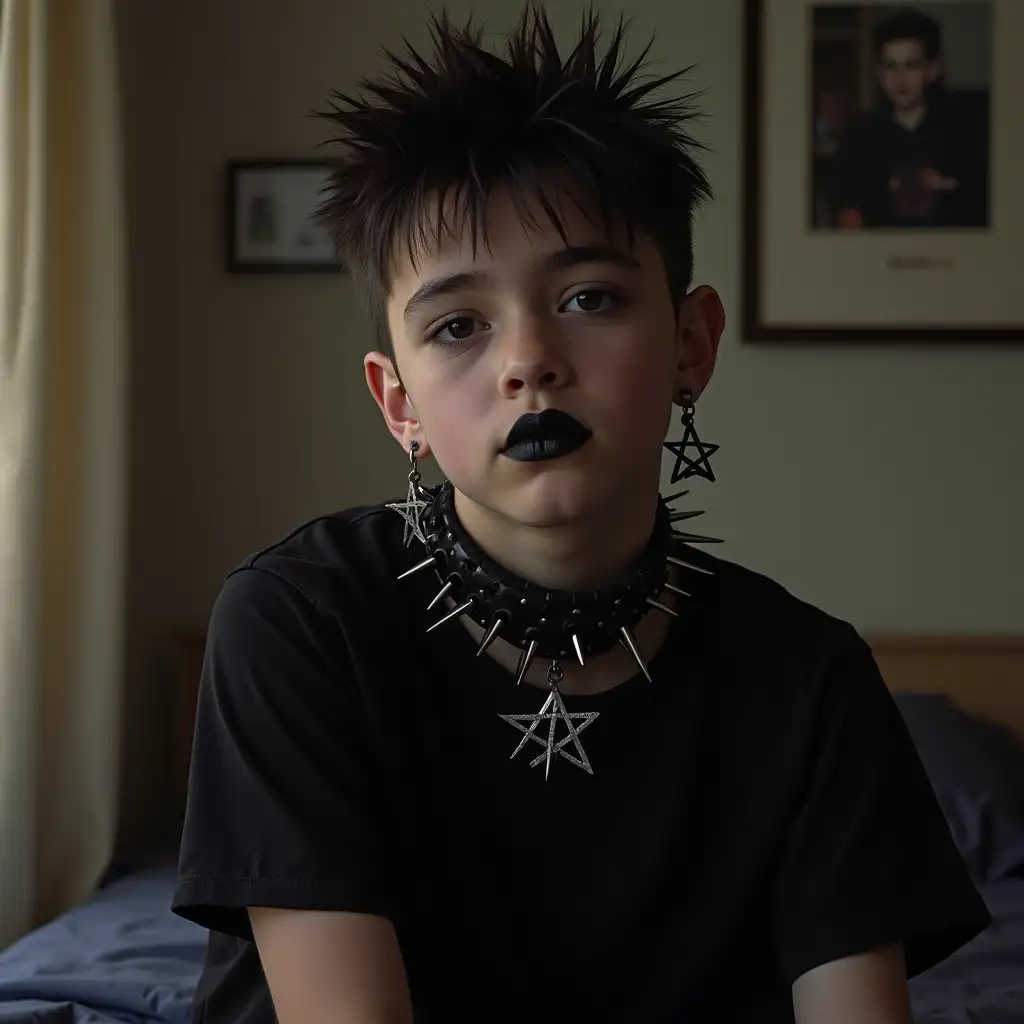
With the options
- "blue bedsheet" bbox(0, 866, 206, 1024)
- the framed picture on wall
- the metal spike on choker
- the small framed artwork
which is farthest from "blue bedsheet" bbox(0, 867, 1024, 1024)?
the small framed artwork

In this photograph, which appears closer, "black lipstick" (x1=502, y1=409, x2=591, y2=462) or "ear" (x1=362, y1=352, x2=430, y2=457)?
"black lipstick" (x1=502, y1=409, x2=591, y2=462)

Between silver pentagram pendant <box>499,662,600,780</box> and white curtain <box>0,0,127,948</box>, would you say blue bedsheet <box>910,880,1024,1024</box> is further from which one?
white curtain <box>0,0,127,948</box>

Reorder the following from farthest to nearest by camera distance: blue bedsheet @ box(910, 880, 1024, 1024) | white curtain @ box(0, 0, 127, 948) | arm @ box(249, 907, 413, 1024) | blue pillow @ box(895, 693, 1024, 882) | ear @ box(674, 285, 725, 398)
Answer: white curtain @ box(0, 0, 127, 948)
blue pillow @ box(895, 693, 1024, 882)
blue bedsheet @ box(910, 880, 1024, 1024)
ear @ box(674, 285, 725, 398)
arm @ box(249, 907, 413, 1024)

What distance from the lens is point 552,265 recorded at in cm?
90

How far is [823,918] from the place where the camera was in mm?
953

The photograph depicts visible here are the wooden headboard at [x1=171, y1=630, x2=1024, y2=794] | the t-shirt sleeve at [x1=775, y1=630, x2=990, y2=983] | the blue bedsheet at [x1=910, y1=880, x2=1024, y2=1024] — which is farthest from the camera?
the wooden headboard at [x1=171, y1=630, x2=1024, y2=794]

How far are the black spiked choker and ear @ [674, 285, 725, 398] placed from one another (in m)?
0.15

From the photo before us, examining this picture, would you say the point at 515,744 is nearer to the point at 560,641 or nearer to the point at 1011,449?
the point at 560,641

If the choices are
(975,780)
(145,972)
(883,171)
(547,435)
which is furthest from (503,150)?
(883,171)

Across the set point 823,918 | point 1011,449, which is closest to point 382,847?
point 823,918

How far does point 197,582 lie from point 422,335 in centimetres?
196

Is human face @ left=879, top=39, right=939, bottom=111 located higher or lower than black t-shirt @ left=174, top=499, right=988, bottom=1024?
higher

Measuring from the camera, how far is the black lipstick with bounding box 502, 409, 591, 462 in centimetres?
88

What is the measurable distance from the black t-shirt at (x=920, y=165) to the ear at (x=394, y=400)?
1.90 m
